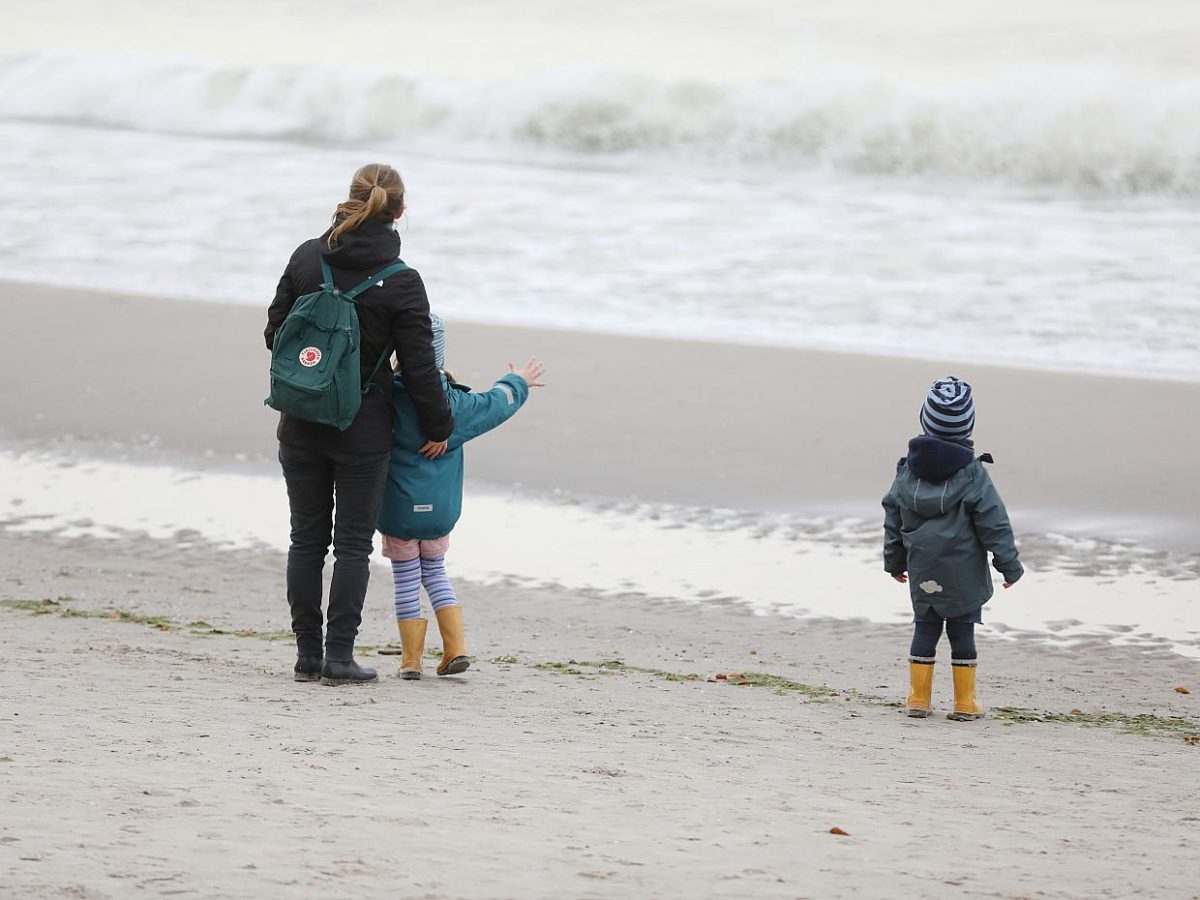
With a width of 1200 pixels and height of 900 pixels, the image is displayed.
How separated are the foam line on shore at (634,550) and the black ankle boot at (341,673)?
176 centimetres

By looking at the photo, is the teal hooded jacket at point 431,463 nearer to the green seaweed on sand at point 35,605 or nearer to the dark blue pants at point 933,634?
the dark blue pants at point 933,634

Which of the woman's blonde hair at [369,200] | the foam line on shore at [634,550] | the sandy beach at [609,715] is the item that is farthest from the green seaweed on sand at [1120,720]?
the woman's blonde hair at [369,200]

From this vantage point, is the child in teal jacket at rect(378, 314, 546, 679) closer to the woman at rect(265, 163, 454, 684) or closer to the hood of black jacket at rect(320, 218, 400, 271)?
the woman at rect(265, 163, 454, 684)

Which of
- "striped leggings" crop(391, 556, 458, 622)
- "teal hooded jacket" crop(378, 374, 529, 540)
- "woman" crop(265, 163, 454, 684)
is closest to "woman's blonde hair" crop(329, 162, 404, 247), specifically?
"woman" crop(265, 163, 454, 684)

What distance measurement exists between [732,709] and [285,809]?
185 centimetres

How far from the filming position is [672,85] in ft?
72.0

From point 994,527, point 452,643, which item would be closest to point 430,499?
point 452,643

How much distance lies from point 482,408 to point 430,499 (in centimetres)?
34

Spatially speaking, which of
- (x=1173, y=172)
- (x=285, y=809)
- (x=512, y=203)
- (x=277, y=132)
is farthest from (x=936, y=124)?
(x=285, y=809)

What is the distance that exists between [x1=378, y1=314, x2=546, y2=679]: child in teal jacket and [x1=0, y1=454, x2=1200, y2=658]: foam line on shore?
1.54 m

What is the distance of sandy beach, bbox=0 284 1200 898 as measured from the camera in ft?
10.4

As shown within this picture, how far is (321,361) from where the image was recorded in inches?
185

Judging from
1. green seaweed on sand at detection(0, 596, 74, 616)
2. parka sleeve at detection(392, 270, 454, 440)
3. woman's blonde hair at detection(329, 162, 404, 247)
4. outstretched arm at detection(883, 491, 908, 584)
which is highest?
woman's blonde hair at detection(329, 162, 404, 247)

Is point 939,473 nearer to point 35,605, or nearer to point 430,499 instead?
point 430,499
